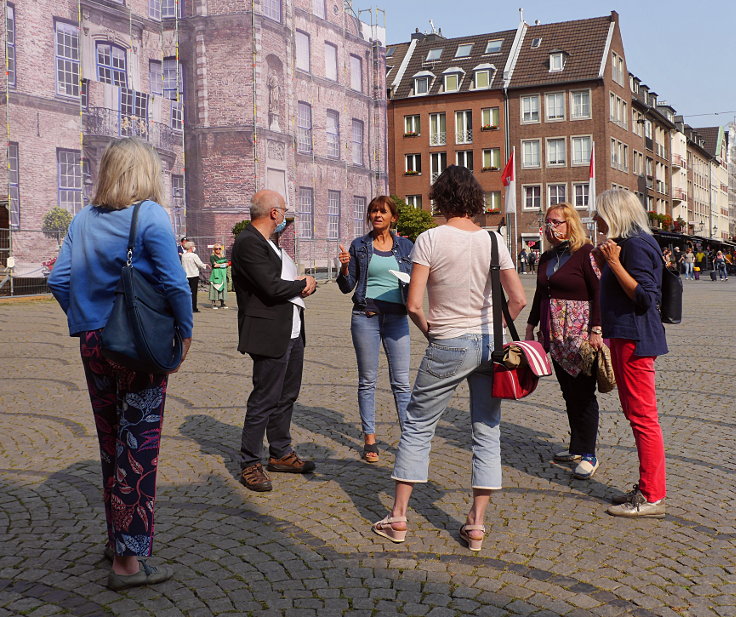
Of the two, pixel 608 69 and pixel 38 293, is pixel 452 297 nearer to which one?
pixel 38 293

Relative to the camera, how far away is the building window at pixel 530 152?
181 ft

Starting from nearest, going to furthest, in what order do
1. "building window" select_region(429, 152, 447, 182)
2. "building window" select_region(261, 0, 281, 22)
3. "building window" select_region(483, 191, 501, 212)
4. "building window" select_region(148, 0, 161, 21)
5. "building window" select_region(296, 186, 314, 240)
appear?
"building window" select_region(148, 0, 161, 21)
"building window" select_region(261, 0, 281, 22)
"building window" select_region(296, 186, 314, 240)
"building window" select_region(483, 191, 501, 212)
"building window" select_region(429, 152, 447, 182)

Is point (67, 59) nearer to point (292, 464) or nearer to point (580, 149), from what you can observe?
point (292, 464)

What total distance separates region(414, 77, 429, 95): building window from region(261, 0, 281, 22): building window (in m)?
24.8

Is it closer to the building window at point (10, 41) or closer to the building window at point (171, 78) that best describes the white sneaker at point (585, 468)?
the building window at point (10, 41)

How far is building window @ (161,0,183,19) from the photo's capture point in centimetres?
3216

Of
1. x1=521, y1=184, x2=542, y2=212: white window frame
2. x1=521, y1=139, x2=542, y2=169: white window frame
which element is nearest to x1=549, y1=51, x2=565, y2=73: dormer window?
x1=521, y1=139, x2=542, y2=169: white window frame

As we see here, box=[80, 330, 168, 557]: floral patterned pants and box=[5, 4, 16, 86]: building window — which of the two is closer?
box=[80, 330, 168, 557]: floral patterned pants

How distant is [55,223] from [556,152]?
3771 centimetres

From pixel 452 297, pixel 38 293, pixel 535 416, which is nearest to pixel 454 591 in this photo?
pixel 452 297

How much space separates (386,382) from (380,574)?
5302mm

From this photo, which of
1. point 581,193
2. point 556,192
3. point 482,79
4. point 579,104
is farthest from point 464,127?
point 581,193

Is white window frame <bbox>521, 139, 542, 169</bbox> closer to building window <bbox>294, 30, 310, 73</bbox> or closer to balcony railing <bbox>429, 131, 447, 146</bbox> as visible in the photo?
balcony railing <bbox>429, 131, 447, 146</bbox>

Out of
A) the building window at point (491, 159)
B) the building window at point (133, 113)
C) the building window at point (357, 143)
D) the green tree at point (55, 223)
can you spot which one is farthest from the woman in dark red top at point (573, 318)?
the building window at point (491, 159)
